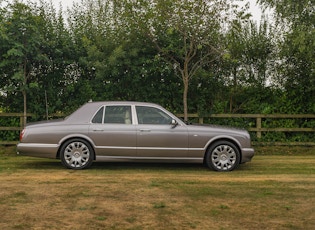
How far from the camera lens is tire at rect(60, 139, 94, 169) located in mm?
11156

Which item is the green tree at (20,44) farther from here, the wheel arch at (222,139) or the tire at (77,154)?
the wheel arch at (222,139)

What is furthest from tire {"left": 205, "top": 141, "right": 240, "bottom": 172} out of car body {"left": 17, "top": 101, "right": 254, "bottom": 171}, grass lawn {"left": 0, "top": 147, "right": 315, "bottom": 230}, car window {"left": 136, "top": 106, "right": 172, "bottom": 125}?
car window {"left": 136, "top": 106, "right": 172, "bottom": 125}

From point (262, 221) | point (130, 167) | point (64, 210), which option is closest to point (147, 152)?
point (130, 167)

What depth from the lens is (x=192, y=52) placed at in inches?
614

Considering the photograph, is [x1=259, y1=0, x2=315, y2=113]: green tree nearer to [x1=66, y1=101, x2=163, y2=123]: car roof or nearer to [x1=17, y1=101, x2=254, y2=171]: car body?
[x1=17, y1=101, x2=254, y2=171]: car body

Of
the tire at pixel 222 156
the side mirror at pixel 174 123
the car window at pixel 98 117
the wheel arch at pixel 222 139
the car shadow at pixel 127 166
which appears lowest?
the car shadow at pixel 127 166

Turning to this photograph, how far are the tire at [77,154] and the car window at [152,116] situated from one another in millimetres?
1363

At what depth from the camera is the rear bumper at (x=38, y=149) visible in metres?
11.0

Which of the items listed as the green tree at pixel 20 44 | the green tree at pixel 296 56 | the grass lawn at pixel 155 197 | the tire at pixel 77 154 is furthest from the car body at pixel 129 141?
the green tree at pixel 296 56

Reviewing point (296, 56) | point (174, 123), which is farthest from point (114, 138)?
point (296, 56)

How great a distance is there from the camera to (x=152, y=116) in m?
11.4

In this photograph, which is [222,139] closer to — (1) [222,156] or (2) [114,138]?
(1) [222,156]

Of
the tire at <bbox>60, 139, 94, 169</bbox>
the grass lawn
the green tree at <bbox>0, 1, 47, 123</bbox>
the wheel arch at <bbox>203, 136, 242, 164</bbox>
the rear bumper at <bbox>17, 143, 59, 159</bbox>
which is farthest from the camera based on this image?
the green tree at <bbox>0, 1, 47, 123</bbox>

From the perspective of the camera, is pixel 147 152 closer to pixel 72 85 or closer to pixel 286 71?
pixel 72 85
